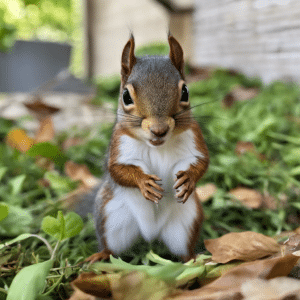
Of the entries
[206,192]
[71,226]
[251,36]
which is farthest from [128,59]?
[251,36]

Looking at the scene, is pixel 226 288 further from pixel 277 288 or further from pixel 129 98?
pixel 129 98

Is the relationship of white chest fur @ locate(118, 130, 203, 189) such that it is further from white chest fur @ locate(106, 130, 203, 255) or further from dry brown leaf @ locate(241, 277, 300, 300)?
dry brown leaf @ locate(241, 277, 300, 300)

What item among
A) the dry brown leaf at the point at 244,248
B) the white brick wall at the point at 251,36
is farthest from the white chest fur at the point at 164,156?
the white brick wall at the point at 251,36

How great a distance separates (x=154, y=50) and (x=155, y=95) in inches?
136

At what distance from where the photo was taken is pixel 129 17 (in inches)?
247

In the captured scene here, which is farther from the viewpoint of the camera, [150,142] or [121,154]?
[121,154]

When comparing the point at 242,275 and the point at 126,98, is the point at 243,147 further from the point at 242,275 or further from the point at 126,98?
the point at 242,275

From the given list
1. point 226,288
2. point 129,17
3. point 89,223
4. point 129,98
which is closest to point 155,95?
point 129,98

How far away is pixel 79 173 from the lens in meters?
1.65

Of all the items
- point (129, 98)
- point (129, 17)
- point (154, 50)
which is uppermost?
point (129, 17)

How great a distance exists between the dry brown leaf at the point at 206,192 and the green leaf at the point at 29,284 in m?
0.77

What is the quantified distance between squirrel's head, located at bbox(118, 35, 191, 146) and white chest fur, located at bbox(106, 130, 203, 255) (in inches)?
2.4

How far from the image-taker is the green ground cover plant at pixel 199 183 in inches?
38.6

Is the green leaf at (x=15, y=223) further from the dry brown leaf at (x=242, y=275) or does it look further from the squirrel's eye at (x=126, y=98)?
the dry brown leaf at (x=242, y=275)
